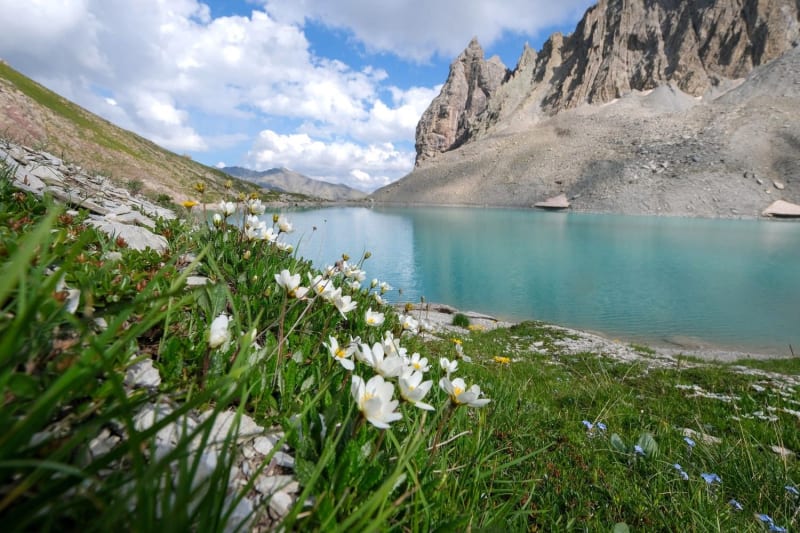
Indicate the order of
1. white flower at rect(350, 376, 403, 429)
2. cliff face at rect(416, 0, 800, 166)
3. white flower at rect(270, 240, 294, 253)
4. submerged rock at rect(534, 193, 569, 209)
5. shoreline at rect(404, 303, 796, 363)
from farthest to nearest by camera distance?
1. cliff face at rect(416, 0, 800, 166)
2. submerged rock at rect(534, 193, 569, 209)
3. shoreline at rect(404, 303, 796, 363)
4. white flower at rect(270, 240, 294, 253)
5. white flower at rect(350, 376, 403, 429)

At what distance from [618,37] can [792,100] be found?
2211 inches

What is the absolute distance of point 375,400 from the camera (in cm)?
125

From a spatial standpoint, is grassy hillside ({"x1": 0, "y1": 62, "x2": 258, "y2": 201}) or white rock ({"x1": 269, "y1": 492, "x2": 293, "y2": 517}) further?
grassy hillside ({"x1": 0, "y1": 62, "x2": 258, "y2": 201})

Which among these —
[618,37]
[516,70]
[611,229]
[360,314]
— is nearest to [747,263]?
[611,229]

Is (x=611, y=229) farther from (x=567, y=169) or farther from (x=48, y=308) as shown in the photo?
(x=48, y=308)

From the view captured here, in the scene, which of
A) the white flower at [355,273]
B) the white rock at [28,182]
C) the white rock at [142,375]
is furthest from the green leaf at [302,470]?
the white rock at [28,182]

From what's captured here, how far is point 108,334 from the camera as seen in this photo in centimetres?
98

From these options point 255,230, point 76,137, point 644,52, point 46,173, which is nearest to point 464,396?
point 255,230

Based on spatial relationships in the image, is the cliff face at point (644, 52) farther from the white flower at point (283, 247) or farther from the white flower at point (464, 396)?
the white flower at point (464, 396)

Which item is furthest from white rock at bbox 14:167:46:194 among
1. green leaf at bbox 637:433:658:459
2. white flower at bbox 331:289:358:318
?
green leaf at bbox 637:433:658:459

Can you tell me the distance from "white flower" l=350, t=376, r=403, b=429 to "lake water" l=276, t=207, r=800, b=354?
4959 millimetres

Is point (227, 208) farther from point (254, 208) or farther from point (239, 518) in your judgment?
point (239, 518)

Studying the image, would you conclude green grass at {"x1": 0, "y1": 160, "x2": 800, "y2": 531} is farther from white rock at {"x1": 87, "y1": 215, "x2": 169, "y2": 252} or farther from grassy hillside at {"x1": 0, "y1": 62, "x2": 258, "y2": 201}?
grassy hillside at {"x1": 0, "y1": 62, "x2": 258, "y2": 201}

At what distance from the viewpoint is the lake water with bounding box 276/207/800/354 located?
18.6 meters
